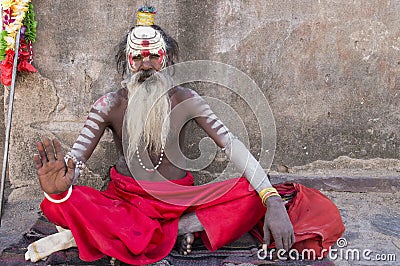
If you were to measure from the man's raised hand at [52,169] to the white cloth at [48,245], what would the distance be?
47cm

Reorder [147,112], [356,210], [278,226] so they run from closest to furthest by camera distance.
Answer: [278,226], [147,112], [356,210]

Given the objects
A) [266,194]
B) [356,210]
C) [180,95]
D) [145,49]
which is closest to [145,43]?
[145,49]

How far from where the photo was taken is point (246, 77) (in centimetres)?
394

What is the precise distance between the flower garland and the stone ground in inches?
37.9

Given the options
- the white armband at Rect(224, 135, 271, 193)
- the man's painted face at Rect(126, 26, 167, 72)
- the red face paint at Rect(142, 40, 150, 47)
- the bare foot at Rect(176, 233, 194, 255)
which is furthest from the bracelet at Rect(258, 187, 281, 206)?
the red face paint at Rect(142, 40, 150, 47)

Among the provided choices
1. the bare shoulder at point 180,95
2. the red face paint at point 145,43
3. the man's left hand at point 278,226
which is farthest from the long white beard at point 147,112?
the man's left hand at point 278,226

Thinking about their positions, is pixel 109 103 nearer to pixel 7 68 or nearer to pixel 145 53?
pixel 145 53

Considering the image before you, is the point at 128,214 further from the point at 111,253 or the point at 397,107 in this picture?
the point at 397,107

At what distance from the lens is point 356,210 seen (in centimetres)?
370

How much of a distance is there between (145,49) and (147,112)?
37 centimetres

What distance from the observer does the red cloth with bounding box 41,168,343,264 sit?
2.60 metres

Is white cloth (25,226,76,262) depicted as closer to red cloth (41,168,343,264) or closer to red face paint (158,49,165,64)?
red cloth (41,168,343,264)

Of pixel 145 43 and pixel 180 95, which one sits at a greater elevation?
pixel 145 43

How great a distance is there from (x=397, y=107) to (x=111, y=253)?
264 cm
